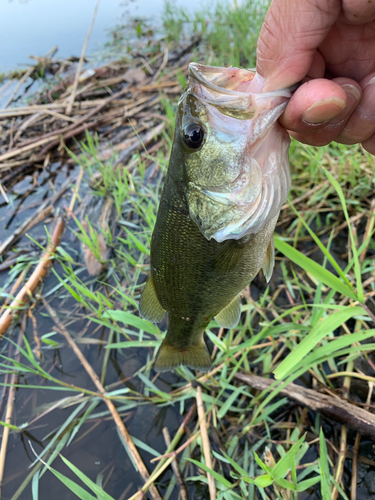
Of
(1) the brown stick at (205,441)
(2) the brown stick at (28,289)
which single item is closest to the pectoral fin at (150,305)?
(1) the brown stick at (205,441)

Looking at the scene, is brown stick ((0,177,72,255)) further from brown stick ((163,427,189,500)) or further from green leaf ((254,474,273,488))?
green leaf ((254,474,273,488))

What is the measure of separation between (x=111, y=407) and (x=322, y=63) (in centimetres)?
243

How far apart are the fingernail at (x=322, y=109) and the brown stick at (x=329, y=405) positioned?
1537mm

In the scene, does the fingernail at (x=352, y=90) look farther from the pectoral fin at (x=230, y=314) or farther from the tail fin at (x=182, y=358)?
the tail fin at (x=182, y=358)

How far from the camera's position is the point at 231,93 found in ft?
4.10

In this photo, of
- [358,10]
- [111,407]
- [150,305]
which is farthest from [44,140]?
[358,10]

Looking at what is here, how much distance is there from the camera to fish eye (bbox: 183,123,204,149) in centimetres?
134

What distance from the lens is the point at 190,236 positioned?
1536 mm

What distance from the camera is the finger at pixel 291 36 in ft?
4.26

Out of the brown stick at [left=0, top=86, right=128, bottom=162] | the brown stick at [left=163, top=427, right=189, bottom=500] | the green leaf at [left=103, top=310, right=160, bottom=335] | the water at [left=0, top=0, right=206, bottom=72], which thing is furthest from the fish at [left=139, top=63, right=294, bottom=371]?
the water at [left=0, top=0, right=206, bottom=72]

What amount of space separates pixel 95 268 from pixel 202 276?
1726mm

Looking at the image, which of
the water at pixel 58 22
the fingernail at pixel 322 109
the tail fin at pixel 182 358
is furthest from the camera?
the water at pixel 58 22

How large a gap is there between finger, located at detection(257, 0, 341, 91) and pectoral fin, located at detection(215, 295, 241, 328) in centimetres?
117

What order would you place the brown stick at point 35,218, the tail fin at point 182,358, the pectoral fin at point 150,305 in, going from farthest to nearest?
the brown stick at point 35,218, the tail fin at point 182,358, the pectoral fin at point 150,305
